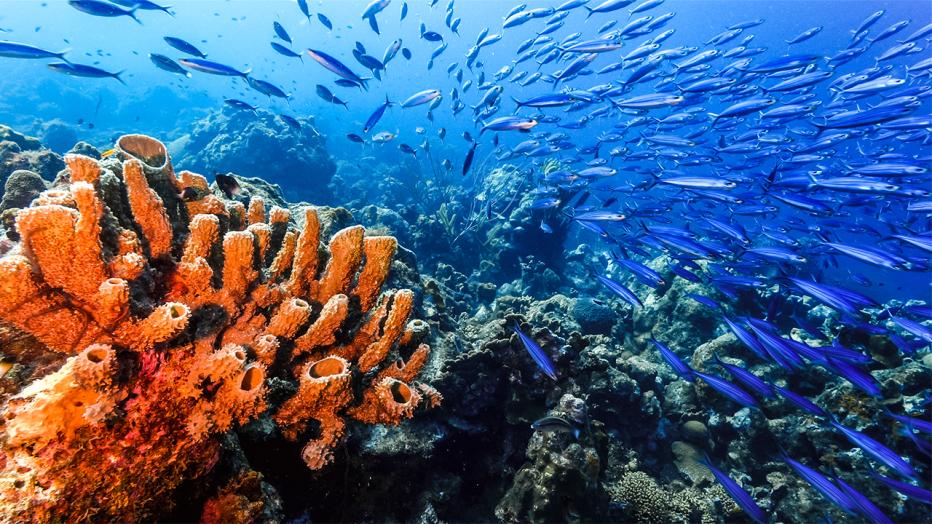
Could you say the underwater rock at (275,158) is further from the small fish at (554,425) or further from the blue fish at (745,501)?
the blue fish at (745,501)

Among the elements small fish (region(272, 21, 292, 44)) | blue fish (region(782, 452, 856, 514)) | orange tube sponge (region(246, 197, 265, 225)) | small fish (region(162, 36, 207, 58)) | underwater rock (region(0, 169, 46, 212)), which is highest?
blue fish (region(782, 452, 856, 514))

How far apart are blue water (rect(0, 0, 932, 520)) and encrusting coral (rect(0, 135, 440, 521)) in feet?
20.6

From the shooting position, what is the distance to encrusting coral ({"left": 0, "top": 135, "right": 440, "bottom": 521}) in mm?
1441

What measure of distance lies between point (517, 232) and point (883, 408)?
8.02 metres

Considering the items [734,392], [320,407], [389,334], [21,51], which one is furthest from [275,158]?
[734,392]

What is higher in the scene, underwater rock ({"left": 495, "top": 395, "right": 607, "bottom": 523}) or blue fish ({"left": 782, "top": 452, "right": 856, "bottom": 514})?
blue fish ({"left": 782, "top": 452, "right": 856, "bottom": 514})

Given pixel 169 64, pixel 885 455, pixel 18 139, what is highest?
pixel 885 455

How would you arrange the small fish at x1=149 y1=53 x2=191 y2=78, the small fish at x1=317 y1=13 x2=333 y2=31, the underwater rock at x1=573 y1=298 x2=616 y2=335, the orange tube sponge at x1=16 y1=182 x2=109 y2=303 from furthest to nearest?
the small fish at x1=317 y1=13 x2=333 y2=31 → the small fish at x1=149 y1=53 x2=191 y2=78 → the underwater rock at x1=573 y1=298 x2=616 y2=335 → the orange tube sponge at x1=16 y1=182 x2=109 y2=303

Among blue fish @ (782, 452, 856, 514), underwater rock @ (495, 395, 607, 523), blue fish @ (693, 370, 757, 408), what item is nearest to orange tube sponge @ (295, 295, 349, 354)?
underwater rock @ (495, 395, 607, 523)

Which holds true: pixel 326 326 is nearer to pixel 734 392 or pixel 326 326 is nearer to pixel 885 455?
pixel 734 392

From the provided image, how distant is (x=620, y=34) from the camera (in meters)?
9.77

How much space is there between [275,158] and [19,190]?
1296cm

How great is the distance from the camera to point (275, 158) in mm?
17250

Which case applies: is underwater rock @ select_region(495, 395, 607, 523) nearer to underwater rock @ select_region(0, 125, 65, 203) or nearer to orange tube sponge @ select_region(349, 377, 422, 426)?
orange tube sponge @ select_region(349, 377, 422, 426)
